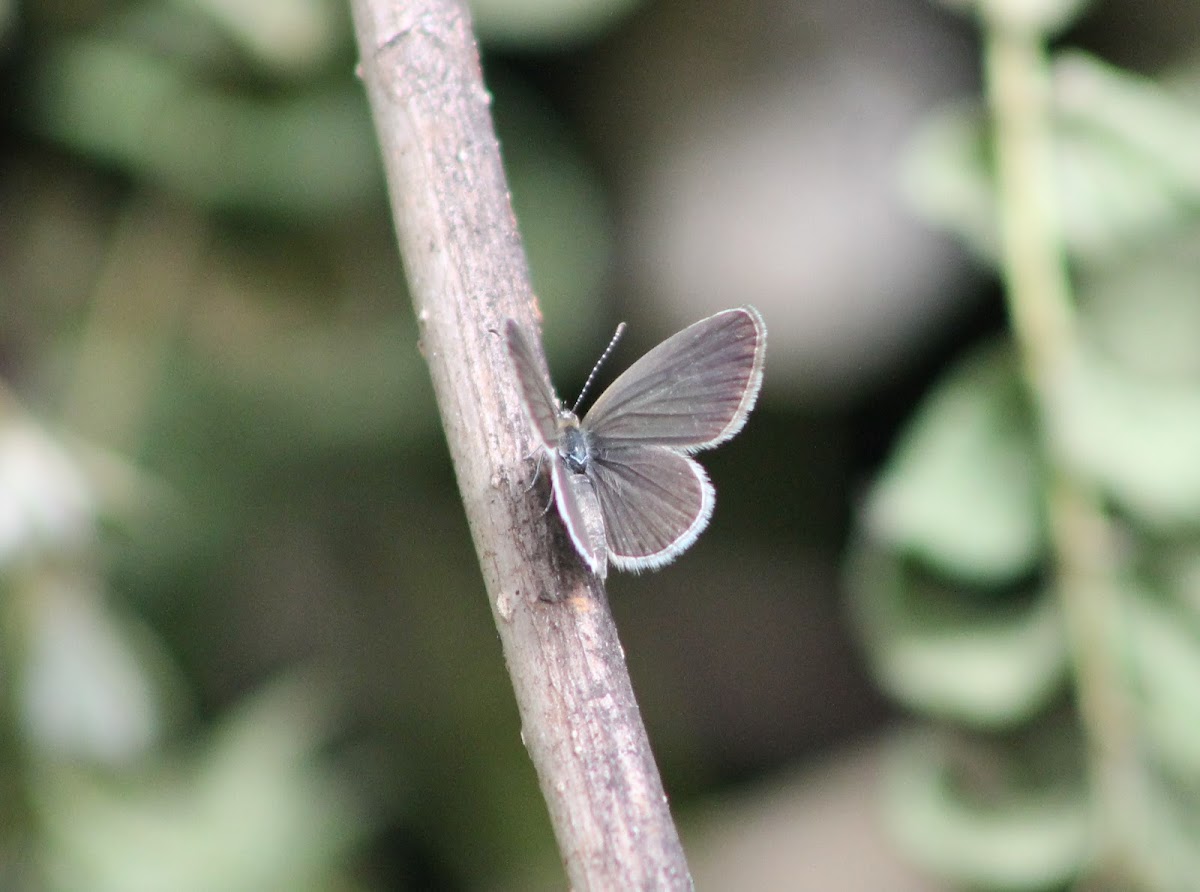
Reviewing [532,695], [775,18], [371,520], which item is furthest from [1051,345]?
[371,520]

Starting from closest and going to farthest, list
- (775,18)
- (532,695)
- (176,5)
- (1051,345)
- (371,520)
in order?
(532,695) → (1051,345) → (176,5) → (775,18) → (371,520)

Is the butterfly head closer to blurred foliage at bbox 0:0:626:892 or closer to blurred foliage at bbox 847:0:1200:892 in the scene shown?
blurred foliage at bbox 847:0:1200:892

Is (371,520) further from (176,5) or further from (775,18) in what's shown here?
(775,18)

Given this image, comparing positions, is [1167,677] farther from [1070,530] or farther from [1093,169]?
[1093,169]

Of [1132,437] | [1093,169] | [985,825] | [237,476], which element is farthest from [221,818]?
[1093,169]

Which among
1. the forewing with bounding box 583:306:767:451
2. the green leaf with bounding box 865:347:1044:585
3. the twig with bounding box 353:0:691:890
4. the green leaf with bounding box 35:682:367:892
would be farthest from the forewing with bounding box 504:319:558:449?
the green leaf with bounding box 35:682:367:892

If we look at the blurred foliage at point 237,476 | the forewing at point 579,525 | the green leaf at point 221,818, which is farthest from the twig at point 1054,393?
the green leaf at point 221,818

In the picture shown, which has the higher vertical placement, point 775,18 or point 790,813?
point 775,18

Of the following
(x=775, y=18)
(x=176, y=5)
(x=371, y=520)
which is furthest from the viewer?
(x=371, y=520)

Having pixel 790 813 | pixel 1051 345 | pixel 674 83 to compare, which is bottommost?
pixel 790 813
